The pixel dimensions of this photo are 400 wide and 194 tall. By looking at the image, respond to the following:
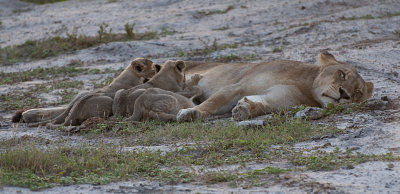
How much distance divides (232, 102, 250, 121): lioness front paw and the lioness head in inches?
38.8

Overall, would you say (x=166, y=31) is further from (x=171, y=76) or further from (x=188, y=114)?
(x=188, y=114)

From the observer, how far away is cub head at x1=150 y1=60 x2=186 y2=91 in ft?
29.3

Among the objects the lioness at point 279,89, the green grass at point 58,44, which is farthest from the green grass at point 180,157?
the green grass at point 58,44

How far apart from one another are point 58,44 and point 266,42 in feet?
15.6

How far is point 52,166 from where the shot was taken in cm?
568

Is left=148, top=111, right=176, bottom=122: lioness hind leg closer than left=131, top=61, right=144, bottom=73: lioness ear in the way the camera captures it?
Yes

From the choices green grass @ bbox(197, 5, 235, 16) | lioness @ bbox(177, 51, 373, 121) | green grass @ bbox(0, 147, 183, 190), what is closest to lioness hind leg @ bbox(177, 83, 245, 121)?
lioness @ bbox(177, 51, 373, 121)

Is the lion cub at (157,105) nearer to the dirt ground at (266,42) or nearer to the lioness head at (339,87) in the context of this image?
the dirt ground at (266,42)

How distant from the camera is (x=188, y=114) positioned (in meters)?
8.10

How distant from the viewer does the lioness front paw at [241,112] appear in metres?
8.12

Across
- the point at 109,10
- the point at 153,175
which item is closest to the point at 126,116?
the point at 153,175

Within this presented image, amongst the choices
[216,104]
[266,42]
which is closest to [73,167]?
[216,104]

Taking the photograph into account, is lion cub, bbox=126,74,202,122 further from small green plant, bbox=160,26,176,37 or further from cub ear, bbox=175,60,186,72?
small green plant, bbox=160,26,176,37

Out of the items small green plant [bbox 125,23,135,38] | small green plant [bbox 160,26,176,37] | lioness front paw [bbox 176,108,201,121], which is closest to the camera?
lioness front paw [bbox 176,108,201,121]
